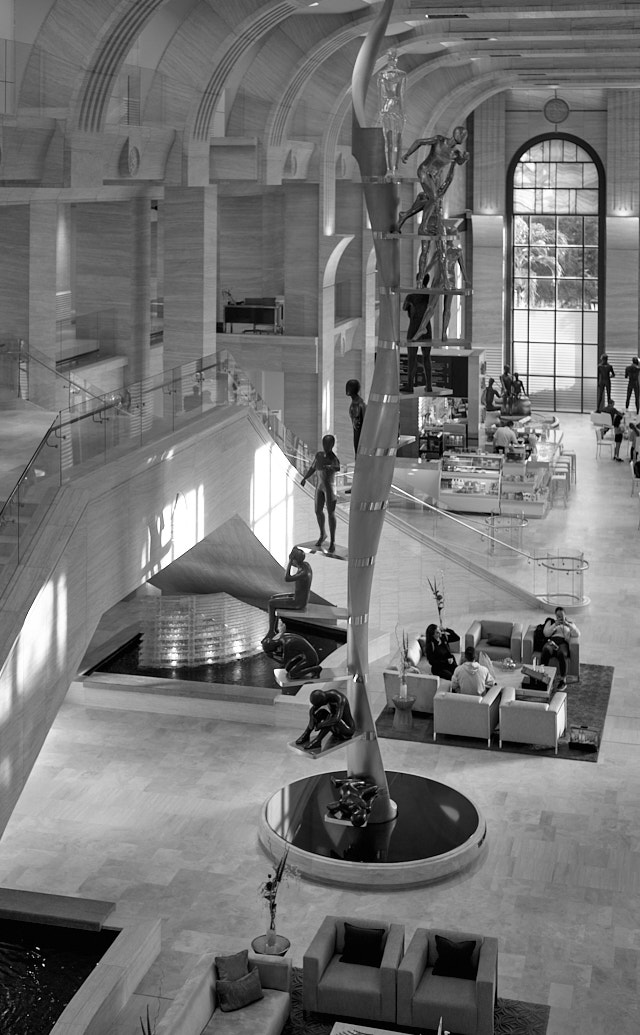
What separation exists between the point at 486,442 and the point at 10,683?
24.6 m

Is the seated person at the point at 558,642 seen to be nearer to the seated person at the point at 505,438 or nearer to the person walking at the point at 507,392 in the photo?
the seated person at the point at 505,438

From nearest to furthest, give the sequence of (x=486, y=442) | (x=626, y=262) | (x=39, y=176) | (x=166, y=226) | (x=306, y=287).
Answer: (x=39, y=176), (x=166, y=226), (x=306, y=287), (x=486, y=442), (x=626, y=262)

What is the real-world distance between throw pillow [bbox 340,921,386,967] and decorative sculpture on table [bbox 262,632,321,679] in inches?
99.3

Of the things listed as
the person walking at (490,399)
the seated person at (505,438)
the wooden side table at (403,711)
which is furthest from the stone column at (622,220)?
the wooden side table at (403,711)

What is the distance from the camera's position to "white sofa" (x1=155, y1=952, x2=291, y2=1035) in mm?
9023

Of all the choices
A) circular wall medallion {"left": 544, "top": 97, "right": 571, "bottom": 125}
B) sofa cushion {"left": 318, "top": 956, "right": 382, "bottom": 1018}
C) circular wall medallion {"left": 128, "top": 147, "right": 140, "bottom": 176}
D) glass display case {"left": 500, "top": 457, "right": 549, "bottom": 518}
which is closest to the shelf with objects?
glass display case {"left": 500, "top": 457, "right": 549, "bottom": 518}

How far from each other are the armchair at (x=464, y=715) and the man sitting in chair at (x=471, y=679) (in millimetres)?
198

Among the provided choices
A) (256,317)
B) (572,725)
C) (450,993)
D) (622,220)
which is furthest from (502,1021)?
(622,220)

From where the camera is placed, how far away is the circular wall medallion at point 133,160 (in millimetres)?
18562

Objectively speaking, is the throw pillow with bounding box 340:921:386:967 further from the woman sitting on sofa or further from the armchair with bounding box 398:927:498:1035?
the woman sitting on sofa

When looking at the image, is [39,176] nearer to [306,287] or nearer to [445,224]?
[445,224]

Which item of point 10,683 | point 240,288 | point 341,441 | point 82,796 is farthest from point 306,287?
point 10,683

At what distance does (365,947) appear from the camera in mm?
10164

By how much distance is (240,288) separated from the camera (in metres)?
28.1
